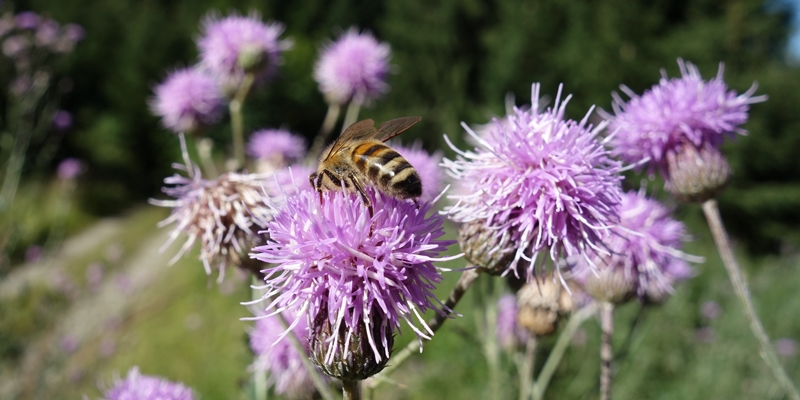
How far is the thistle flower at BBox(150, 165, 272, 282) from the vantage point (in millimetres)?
2045

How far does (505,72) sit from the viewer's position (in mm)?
16328

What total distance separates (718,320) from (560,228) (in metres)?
7.99

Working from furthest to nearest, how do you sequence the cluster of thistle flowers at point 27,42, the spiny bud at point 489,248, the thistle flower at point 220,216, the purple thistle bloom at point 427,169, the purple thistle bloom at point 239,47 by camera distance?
the cluster of thistle flowers at point 27,42 → the purple thistle bloom at point 239,47 → the purple thistle bloom at point 427,169 → the thistle flower at point 220,216 → the spiny bud at point 489,248

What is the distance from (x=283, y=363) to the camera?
2621 millimetres

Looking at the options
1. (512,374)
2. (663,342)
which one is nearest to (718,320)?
(663,342)

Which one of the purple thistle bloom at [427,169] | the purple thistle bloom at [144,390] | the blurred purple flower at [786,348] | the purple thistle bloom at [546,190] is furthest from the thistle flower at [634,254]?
the blurred purple flower at [786,348]

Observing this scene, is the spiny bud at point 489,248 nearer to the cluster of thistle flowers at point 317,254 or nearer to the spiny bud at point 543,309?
the cluster of thistle flowers at point 317,254

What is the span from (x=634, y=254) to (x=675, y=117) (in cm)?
68

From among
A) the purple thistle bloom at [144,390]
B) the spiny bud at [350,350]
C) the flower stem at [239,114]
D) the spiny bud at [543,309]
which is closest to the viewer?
the spiny bud at [350,350]

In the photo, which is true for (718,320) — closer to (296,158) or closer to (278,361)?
(296,158)

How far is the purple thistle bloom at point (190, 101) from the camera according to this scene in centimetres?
393

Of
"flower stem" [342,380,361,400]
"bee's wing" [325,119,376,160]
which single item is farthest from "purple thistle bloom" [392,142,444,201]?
"flower stem" [342,380,361,400]

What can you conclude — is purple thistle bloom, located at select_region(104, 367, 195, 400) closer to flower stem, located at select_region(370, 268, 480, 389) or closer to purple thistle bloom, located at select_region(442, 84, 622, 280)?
flower stem, located at select_region(370, 268, 480, 389)

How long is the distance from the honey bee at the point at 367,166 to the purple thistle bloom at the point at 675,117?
1078 millimetres
